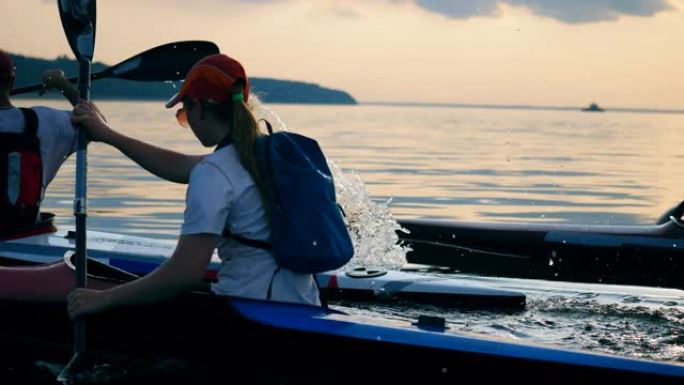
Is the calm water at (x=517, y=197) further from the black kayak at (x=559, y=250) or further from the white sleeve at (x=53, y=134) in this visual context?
the white sleeve at (x=53, y=134)

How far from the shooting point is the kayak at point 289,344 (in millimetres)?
3986

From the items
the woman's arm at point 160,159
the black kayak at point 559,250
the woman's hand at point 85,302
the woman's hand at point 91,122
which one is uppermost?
the woman's hand at point 91,122

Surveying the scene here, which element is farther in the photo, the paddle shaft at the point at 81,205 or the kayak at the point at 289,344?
the paddle shaft at the point at 81,205

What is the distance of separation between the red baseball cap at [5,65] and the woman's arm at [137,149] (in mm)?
1679

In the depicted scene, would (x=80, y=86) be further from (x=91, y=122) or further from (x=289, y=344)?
(x=289, y=344)

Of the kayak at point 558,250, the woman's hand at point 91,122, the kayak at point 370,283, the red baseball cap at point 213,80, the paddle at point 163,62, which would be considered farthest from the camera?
the kayak at point 558,250

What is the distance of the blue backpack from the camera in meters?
4.16

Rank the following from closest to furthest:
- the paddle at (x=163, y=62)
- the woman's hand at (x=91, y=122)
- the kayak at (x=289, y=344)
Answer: the kayak at (x=289, y=344), the woman's hand at (x=91, y=122), the paddle at (x=163, y=62)

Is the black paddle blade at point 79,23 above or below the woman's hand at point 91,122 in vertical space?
above

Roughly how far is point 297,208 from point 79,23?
68.1 inches

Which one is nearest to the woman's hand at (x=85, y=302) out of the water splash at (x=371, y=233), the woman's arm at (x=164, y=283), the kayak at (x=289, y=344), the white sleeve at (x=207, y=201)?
the woman's arm at (x=164, y=283)

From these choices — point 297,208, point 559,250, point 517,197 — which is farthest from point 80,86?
point 517,197

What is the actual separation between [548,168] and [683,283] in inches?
660

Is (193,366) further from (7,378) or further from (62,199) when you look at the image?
(62,199)
